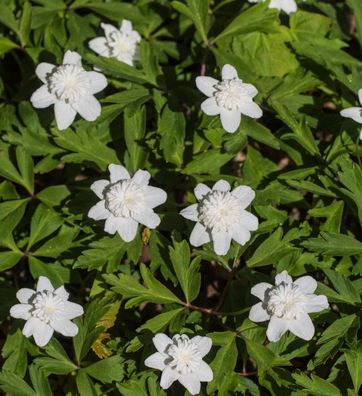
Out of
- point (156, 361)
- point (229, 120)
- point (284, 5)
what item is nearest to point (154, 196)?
point (229, 120)

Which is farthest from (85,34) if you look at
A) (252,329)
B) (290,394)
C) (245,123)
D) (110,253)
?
(290,394)

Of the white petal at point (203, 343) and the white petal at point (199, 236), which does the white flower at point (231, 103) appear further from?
the white petal at point (203, 343)

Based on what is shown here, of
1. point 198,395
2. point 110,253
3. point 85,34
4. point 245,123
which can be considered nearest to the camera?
point 198,395

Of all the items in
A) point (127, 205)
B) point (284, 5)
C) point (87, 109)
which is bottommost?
point (127, 205)

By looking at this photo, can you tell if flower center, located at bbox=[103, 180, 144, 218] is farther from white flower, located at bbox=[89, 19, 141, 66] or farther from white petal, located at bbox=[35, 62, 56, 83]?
white flower, located at bbox=[89, 19, 141, 66]

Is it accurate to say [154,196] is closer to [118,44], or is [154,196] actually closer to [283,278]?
[283,278]

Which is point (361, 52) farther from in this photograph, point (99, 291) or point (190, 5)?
point (99, 291)
